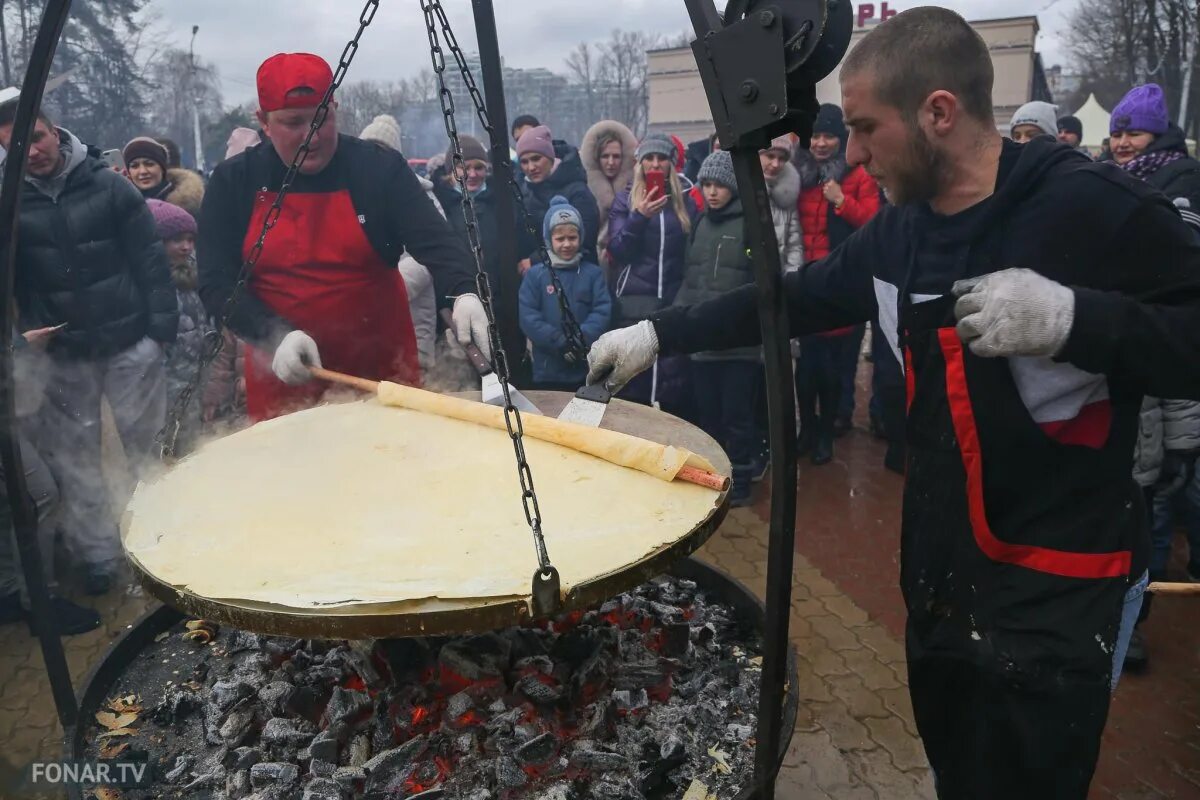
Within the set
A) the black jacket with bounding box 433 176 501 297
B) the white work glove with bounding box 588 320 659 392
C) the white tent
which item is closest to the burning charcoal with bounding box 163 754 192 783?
the white work glove with bounding box 588 320 659 392

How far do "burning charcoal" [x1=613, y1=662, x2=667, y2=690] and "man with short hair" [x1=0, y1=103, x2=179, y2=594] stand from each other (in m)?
3.08

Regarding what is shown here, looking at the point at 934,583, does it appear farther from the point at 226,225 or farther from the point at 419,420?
the point at 226,225

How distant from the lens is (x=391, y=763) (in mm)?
2094

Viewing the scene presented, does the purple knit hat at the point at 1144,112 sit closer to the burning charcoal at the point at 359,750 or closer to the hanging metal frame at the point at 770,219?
the hanging metal frame at the point at 770,219

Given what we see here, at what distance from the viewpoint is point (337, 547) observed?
5.88ft

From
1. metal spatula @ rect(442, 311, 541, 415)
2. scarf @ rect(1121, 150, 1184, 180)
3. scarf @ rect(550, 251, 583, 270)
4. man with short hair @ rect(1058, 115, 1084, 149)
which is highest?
man with short hair @ rect(1058, 115, 1084, 149)

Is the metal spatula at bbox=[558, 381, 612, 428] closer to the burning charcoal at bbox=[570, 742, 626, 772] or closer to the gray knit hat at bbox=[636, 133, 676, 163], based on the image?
the burning charcoal at bbox=[570, 742, 626, 772]

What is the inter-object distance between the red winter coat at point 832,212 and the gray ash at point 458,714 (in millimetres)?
3330

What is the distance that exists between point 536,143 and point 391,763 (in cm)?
481

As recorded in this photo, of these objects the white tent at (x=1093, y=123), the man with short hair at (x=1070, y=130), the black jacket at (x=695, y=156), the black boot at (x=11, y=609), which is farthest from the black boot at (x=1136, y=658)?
the white tent at (x=1093, y=123)

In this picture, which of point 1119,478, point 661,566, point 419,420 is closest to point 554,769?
point 661,566

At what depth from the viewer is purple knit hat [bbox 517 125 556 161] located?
19.2 feet

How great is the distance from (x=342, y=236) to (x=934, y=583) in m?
2.87

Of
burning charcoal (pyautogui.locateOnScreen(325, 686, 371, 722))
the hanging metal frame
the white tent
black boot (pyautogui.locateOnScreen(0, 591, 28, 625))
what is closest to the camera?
Result: the hanging metal frame
